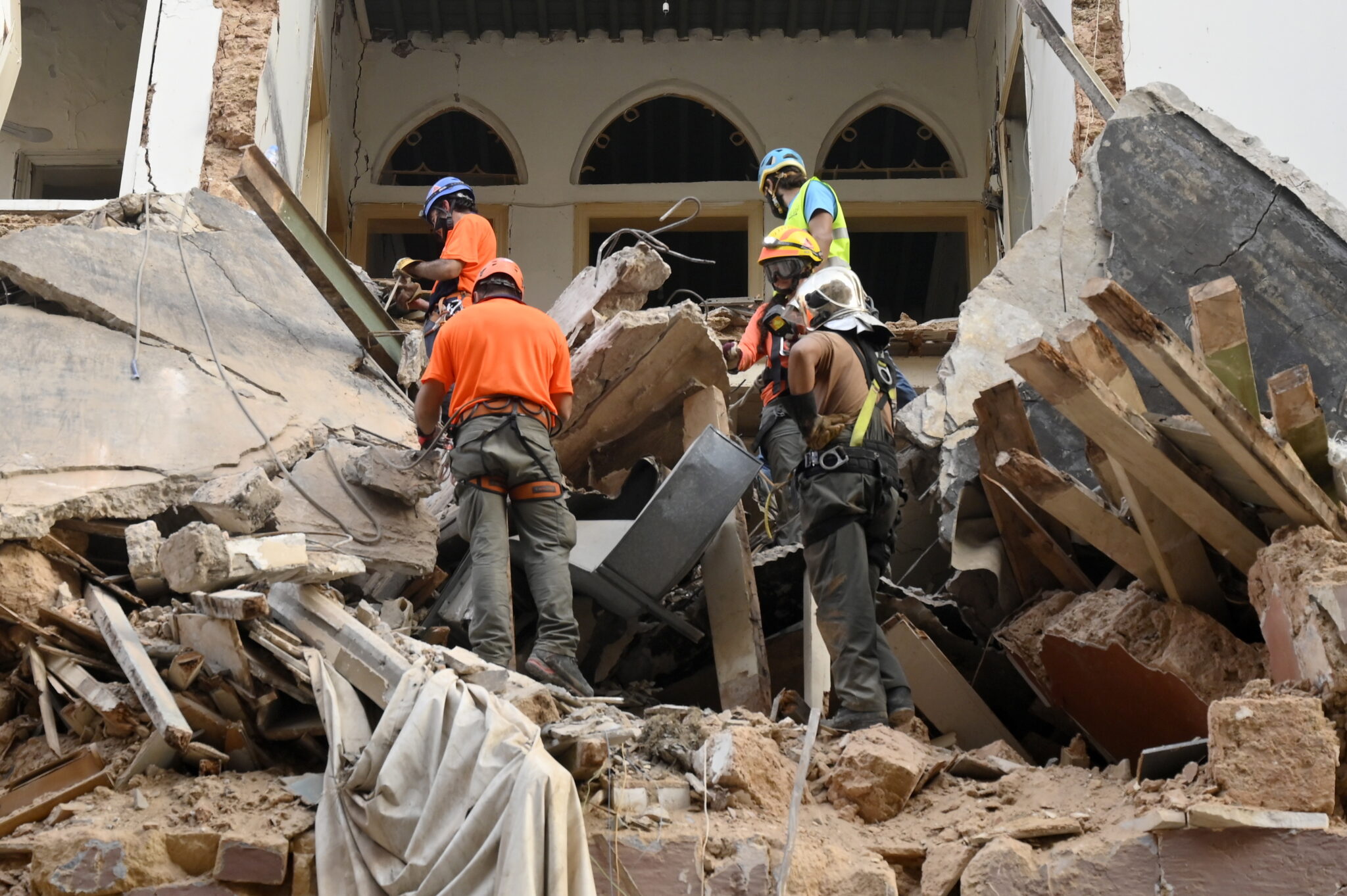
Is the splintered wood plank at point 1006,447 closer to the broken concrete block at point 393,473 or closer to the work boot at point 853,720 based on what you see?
the work boot at point 853,720

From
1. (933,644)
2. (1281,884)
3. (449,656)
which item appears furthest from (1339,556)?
(449,656)

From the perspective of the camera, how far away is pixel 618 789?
3832 millimetres

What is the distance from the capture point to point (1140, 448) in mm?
4414

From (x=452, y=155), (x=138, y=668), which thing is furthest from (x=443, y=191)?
(x=452, y=155)

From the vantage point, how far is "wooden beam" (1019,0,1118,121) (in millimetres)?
8562

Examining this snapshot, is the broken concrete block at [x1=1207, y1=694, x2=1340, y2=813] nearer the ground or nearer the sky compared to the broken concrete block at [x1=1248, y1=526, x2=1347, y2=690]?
nearer the ground

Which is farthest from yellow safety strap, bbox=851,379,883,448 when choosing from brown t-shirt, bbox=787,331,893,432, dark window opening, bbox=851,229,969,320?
dark window opening, bbox=851,229,969,320

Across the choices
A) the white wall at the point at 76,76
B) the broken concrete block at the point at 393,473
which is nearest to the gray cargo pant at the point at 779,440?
the broken concrete block at the point at 393,473

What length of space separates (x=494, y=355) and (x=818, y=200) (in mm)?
2420

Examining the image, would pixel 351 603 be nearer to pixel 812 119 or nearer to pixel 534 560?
pixel 534 560

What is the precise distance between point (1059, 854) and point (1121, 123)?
429 cm

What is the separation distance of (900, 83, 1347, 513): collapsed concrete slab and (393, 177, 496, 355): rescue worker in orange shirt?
8.12 feet

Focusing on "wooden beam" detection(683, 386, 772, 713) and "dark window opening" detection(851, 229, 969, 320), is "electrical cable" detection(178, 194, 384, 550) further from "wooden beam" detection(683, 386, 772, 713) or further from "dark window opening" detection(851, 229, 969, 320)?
"dark window opening" detection(851, 229, 969, 320)

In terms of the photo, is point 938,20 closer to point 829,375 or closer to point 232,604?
point 829,375
